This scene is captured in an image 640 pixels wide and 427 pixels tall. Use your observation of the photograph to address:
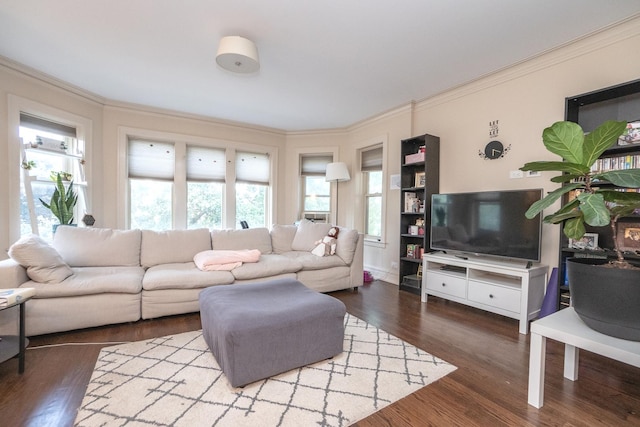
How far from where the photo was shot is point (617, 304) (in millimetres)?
1260

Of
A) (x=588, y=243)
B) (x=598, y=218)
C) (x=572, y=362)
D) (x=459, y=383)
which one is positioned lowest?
(x=459, y=383)

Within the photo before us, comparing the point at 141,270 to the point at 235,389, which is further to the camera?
the point at 141,270

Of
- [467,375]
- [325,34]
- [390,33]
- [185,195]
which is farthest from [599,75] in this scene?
[185,195]

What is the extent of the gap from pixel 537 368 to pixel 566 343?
0.20 metres

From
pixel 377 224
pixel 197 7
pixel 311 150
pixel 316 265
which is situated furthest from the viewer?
pixel 311 150

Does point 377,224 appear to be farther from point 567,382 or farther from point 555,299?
point 567,382

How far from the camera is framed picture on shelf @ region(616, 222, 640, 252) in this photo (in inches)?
82.7

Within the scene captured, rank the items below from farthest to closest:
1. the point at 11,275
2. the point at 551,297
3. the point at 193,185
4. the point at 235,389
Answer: the point at 193,185 < the point at 551,297 < the point at 11,275 < the point at 235,389

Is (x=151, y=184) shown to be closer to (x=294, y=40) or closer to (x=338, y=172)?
(x=338, y=172)

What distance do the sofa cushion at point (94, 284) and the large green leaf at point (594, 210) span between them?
122 inches

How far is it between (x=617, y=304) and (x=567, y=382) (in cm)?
78

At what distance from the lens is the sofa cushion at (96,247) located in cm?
281

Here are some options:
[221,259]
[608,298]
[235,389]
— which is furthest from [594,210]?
[221,259]

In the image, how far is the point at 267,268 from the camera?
309cm
